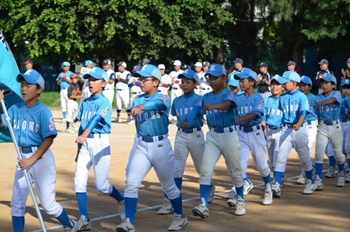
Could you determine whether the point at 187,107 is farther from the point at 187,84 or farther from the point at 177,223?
the point at 177,223

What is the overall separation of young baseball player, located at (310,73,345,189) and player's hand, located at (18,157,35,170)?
6.24 metres

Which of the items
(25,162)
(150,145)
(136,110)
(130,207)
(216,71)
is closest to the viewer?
(25,162)

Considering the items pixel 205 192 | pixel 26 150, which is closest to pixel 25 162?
pixel 26 150

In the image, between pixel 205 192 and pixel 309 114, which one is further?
pixel 309 114

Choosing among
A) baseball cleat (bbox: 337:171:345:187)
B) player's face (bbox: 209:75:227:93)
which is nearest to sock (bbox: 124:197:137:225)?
player's face (bbox: 209:75:227:93)

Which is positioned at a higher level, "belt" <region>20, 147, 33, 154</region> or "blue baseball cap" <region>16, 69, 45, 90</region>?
"blue baseball cap" <region>16, 69, 45, 90</region>

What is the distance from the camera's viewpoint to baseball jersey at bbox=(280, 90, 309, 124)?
10966 mm

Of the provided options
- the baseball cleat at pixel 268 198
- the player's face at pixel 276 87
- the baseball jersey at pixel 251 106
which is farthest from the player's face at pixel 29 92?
the player's face at pixel 276 87

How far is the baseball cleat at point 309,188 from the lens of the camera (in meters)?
11.3

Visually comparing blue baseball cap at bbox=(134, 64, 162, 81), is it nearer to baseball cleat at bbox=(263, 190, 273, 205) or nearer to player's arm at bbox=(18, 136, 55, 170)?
player's arm at bbox=(18, 136, 55, 170)

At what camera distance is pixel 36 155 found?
24.1ft

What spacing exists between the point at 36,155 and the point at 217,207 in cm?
365

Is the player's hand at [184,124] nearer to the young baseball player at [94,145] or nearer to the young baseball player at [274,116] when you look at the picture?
the young baseball player at [94,145]

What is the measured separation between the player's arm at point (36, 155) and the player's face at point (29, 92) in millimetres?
488
